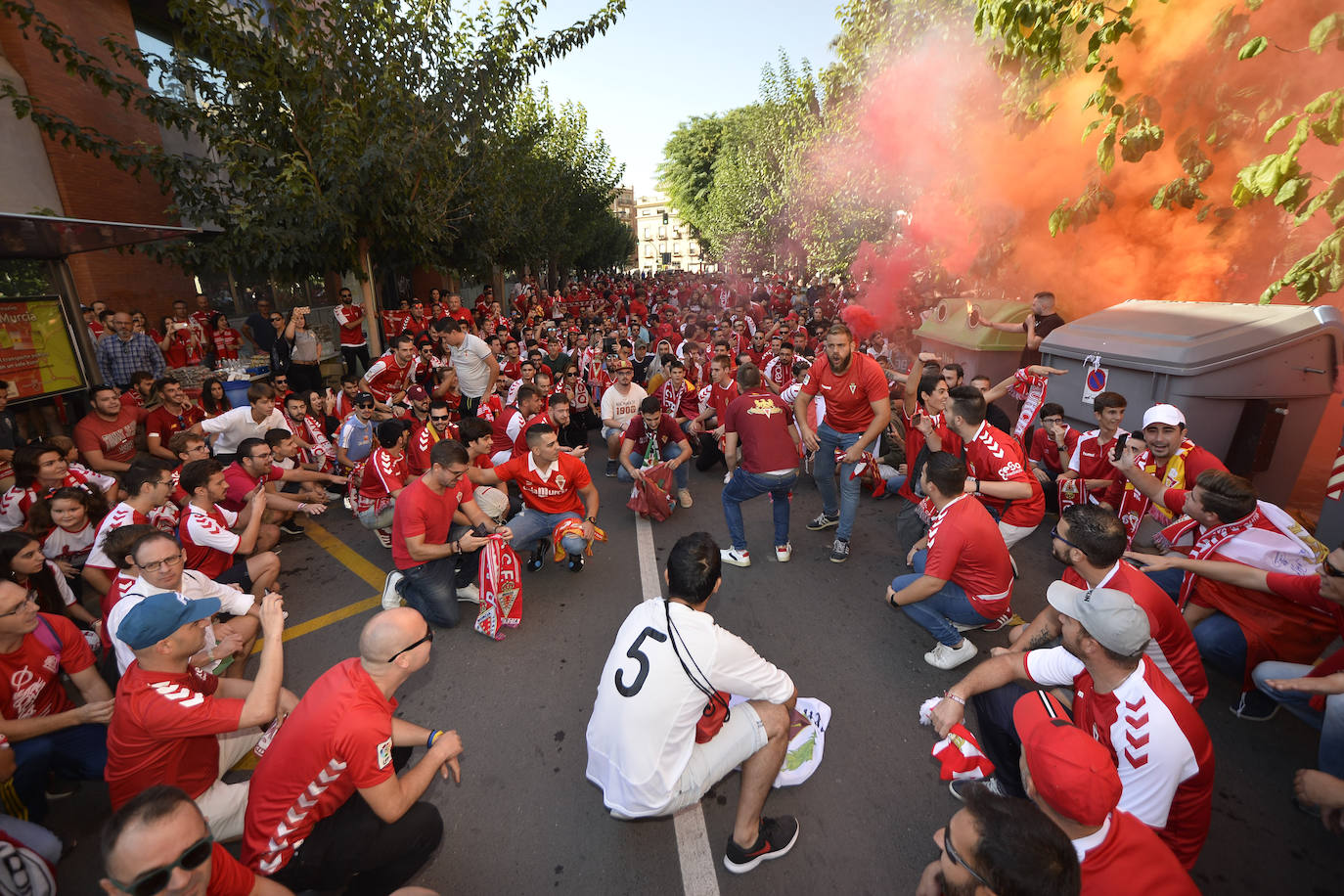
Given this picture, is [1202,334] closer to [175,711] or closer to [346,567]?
[175,711]

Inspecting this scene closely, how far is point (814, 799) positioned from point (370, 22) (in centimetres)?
1174

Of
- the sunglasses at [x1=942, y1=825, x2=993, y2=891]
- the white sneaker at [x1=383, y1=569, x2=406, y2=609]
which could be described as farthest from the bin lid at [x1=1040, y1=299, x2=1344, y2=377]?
the white sneaker at [x1=383, y1=569, x2=406, y2=609]

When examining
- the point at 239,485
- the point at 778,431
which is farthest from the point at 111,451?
the point at 778,431

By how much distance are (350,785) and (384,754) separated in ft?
0.95

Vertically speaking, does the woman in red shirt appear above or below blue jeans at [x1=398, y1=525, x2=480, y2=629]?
above

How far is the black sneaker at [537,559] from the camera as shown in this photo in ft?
18.8

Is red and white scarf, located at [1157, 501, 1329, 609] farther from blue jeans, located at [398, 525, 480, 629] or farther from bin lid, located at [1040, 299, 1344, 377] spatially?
blue jeans, located at [398, 525, 480, 629]

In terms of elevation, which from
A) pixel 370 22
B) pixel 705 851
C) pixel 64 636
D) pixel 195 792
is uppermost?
pixel 370 22

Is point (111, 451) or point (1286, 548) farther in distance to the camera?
point (111, 451)

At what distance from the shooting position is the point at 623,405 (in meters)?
7.86

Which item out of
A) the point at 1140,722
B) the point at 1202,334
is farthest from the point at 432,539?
the point at 1202,334

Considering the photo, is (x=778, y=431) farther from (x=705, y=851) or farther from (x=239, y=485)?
(x=239, y=485)

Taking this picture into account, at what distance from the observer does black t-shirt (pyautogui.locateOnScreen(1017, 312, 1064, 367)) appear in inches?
335

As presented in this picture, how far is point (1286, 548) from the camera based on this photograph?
3479 millimetres
